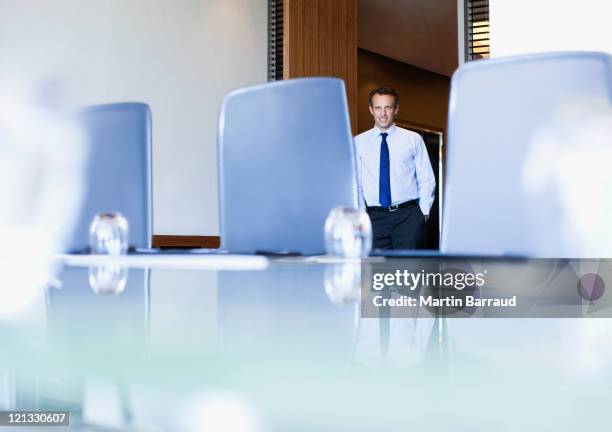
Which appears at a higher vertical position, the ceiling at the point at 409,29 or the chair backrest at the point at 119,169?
the ceiling at the point at 409,29

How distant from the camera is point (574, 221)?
169cm

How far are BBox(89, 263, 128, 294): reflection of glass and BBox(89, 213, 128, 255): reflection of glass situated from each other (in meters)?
0.15

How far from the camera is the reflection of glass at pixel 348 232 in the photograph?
143 centimetres

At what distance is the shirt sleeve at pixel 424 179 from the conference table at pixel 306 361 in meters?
3.09

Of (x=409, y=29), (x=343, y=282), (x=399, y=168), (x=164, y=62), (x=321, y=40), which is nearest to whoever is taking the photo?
(x=343, y=282)

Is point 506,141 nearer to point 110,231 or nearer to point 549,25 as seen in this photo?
point 110,231

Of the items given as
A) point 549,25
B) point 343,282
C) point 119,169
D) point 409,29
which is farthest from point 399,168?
point 409,29

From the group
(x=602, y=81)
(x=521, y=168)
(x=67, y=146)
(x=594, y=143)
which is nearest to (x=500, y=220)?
(x=521, y=168)

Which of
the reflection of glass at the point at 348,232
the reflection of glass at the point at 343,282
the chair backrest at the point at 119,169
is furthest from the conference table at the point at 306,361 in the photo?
the chair backrest at the point at 119,169

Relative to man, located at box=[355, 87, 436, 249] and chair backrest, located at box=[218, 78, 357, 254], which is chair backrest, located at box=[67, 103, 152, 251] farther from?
man, located at box=[355, 87, 436, 249]

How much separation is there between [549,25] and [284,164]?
5.89 feet

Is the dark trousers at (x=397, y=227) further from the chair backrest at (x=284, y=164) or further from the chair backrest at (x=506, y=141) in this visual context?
the chair backrest at (x=506, y=141)

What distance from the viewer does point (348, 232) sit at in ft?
4.74

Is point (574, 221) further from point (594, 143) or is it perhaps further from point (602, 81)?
point (602, 81)
